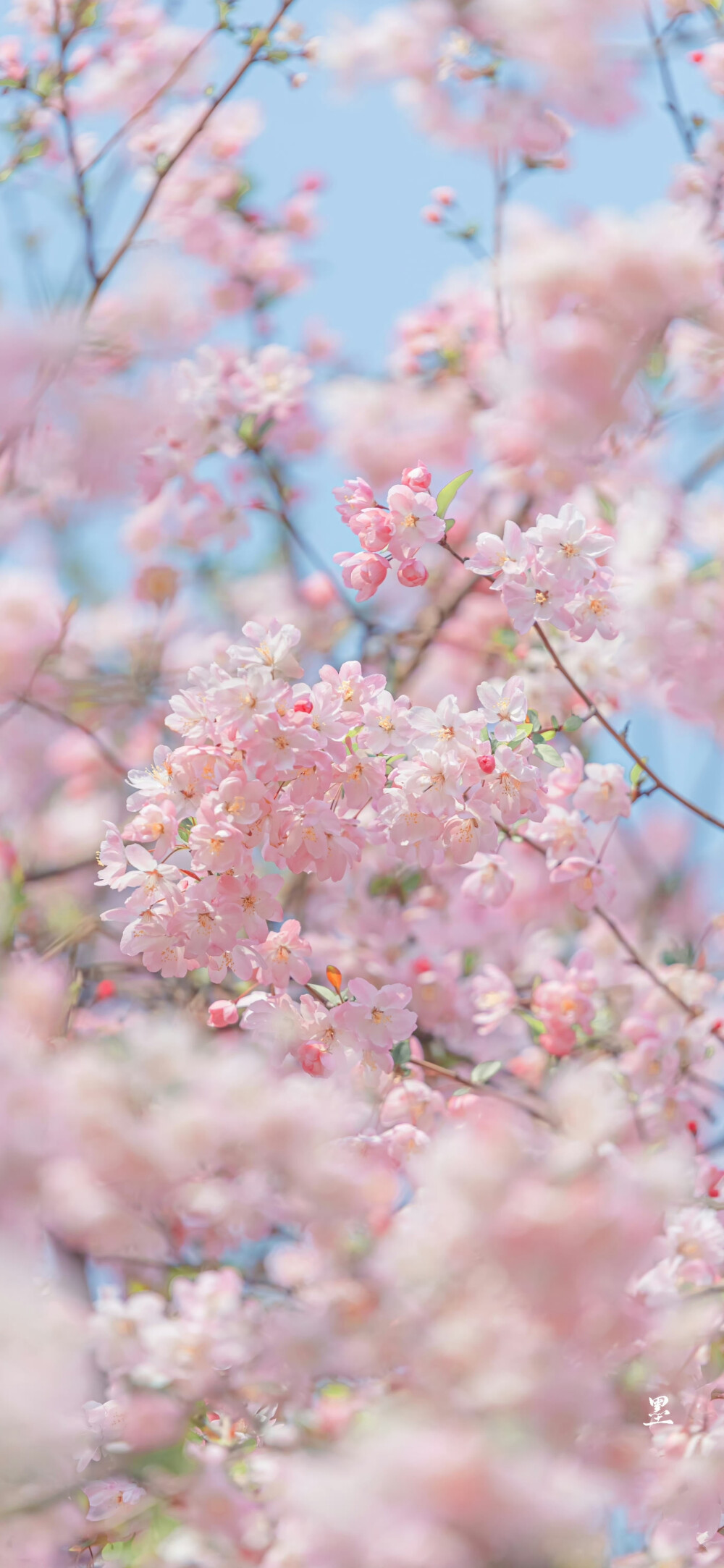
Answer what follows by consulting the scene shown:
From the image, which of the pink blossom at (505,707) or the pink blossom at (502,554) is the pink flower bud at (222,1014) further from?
the pink blossom at (502,554)

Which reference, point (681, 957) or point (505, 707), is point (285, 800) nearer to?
point (505, 707)

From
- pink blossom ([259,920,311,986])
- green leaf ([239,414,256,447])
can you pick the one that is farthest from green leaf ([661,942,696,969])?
green leaf ([239,414,256,447])

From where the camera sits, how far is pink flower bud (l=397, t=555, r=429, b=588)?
113 centimetres

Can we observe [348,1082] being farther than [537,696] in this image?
No

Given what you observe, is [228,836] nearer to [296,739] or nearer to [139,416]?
[296,739]

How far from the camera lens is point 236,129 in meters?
2.54

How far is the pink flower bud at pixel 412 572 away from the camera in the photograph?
1.13m

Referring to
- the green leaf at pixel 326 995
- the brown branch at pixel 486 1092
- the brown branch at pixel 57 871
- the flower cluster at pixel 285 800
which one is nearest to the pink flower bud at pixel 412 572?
the flower cluster at pixel 285 800

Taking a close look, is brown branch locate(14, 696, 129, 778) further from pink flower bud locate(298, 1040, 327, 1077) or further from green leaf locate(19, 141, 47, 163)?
green leaf locate(19, 141, 47, 163)

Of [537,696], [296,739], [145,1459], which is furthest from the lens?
[537,696]

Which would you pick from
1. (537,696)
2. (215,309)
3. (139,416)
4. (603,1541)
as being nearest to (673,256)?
(537,696)

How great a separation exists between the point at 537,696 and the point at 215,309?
1.46 metres

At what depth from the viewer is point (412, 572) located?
113cm

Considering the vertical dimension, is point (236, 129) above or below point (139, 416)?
above
